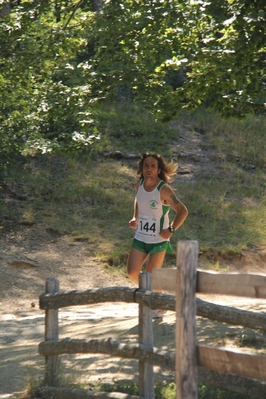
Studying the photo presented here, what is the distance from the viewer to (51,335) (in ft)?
20.1

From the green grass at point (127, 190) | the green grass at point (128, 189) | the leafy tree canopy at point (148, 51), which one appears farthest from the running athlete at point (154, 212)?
the green grass at point (128, 189)

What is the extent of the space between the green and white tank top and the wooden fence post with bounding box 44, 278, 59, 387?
2.16 m

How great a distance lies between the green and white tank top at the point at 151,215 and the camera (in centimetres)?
805

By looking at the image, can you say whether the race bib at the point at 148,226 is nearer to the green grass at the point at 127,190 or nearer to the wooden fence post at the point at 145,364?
the wooden fence post at the point at 145,364

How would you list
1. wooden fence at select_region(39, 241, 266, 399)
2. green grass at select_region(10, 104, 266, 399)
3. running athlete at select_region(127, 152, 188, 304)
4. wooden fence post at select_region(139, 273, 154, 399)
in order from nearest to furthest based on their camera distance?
wooden fence at select_region(39, 241, 266, 399)
wooden fence post at select_region(139, 273, 154, 399)
running athlete at select_region(127, 152, 188, 304)
green grass at select_region(10, 104, 266, 399)

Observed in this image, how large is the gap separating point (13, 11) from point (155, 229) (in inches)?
177

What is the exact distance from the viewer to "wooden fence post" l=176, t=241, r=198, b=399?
439cm

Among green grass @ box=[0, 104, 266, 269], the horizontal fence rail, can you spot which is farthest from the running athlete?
green grass @ box=[0, 104, 266, 269]

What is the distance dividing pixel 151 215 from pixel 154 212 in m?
0.05

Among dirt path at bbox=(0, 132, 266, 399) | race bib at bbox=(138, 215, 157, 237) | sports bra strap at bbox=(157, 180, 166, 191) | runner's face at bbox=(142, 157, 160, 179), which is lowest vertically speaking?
dirt path at bbox=(0, 132, 266, 399)

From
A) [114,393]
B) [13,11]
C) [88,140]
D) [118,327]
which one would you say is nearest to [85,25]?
[13,11]

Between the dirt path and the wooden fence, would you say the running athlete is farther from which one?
the wooden fence

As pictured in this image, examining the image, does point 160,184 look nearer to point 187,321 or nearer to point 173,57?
point 173,57

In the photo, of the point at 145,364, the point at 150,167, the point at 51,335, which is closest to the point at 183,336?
the point at 145,364
